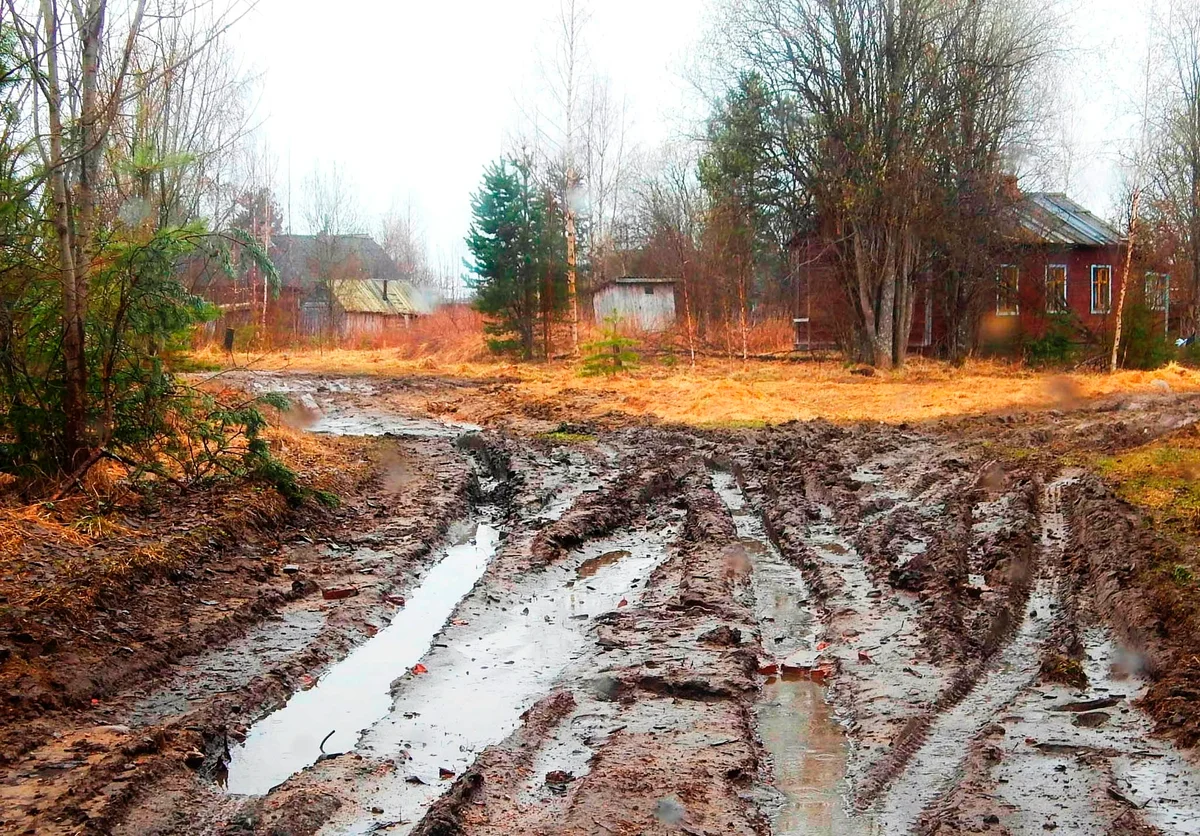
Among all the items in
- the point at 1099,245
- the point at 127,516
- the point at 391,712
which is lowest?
the point at 391,712

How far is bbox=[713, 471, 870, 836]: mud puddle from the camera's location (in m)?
4.19

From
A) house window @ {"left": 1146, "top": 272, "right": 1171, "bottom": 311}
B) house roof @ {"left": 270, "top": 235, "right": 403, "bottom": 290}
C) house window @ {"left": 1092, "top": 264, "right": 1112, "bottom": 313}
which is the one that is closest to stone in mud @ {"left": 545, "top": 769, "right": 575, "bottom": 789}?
house window @ {"left": 1146, "top": 272, "right": 1171, "bottom": 311}

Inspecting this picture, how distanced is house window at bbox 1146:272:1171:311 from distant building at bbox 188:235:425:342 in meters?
30.4

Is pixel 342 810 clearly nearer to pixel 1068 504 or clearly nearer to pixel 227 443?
pixel 227 443

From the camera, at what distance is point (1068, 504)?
9.55 meters

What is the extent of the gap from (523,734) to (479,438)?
39.0ft

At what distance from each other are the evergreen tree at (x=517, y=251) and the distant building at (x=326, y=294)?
10.7 metres

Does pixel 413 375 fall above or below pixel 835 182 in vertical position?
below

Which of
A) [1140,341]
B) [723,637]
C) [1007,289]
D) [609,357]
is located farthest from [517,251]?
[723,637]

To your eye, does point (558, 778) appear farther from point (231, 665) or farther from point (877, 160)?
point (877, 160)

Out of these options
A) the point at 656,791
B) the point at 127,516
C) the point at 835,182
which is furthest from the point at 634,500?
the point at 835,182

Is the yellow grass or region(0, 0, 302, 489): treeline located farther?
the yellow grass

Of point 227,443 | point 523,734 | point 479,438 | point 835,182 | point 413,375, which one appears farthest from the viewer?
point 413,375

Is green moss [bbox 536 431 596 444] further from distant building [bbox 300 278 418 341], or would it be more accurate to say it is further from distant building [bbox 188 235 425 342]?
distant building [bbox 300 278 418 341]
